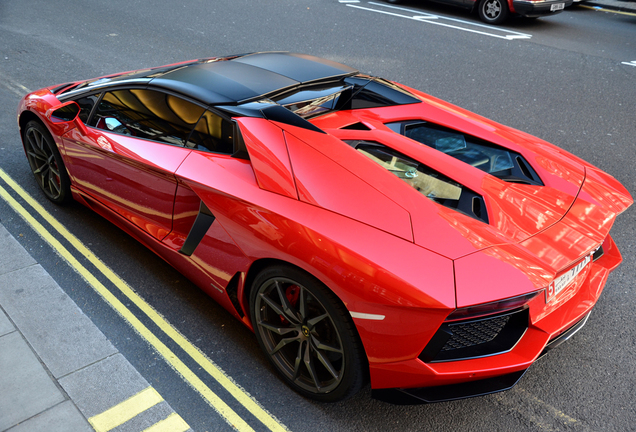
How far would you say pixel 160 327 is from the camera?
3.45 metres

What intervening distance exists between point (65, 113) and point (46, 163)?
0.65 metres

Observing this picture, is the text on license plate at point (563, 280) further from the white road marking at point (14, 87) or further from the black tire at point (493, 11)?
the black tire at point (493, 11)

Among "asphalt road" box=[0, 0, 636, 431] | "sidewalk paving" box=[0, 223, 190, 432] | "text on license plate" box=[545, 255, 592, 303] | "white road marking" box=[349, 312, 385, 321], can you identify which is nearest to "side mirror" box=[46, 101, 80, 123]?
"asphalt road" box=[0, 0, 636, 431]

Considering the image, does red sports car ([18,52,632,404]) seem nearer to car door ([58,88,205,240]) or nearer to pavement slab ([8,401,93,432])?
car door ([58,88,205,240])

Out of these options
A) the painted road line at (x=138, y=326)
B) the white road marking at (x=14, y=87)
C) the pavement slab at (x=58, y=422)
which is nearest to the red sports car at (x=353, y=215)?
the painted road line at (x=138, y=326)

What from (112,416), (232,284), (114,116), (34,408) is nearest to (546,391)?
(232,284)

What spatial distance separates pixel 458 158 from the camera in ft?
10.7

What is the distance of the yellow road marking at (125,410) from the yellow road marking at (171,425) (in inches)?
5.5

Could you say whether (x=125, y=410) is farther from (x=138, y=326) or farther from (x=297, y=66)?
(x=297, y=66)

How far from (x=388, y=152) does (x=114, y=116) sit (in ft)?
6.80

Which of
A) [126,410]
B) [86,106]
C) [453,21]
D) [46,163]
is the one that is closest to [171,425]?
[126,410]

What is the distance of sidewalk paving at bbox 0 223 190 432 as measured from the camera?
273 centimetres

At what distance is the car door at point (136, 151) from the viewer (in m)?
3.29

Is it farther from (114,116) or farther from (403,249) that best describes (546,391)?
(114,116)
